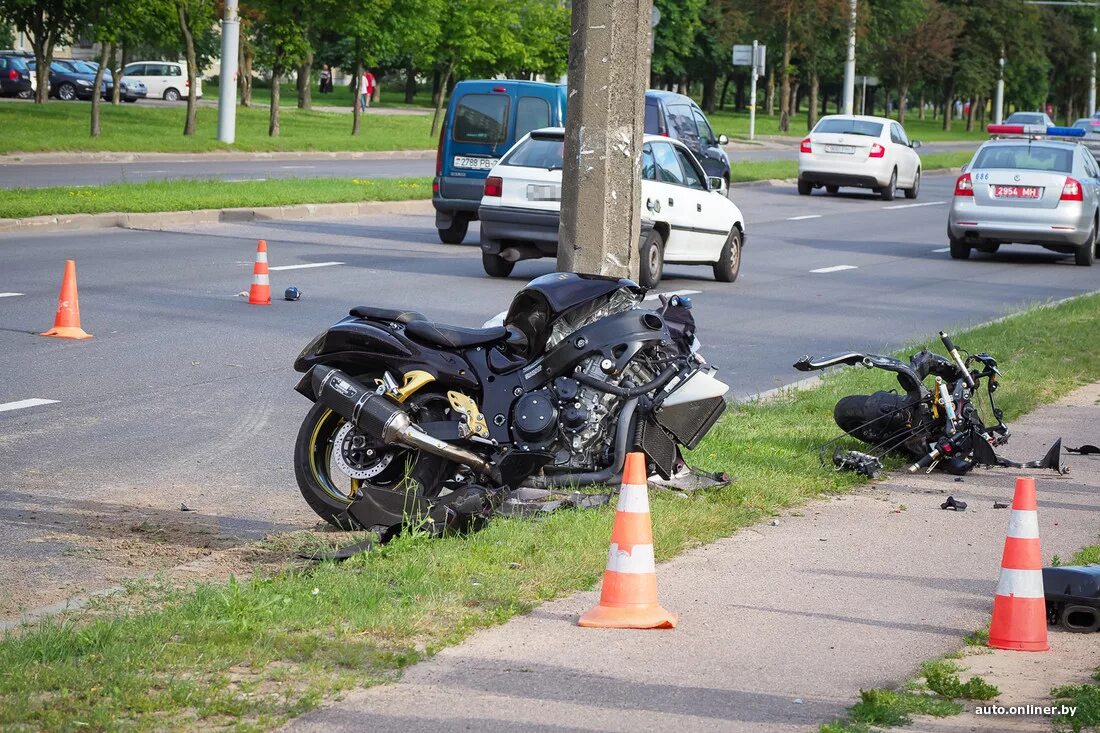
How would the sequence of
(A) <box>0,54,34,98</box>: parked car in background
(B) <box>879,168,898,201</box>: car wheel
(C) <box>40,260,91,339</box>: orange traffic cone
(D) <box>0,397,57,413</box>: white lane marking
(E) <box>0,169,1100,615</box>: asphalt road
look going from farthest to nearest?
Result: (A) <box>0,54,34,98</box>: parked car in background < (B) <box>879,168,898,201</box>: car wheel < (C) <box>40,260,91,339</box>: orange traffic cone < (D) <box>0,397,57,413</box>: white lane marking < (E) <box>0,169,1100,615</box>: asphalt road

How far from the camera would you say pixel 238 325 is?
13.5 meters

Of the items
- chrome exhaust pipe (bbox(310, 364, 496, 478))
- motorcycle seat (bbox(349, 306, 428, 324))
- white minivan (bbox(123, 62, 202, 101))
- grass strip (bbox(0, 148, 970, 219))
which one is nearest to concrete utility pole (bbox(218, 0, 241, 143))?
grass strip (bbox(0, 148, 970, 219))

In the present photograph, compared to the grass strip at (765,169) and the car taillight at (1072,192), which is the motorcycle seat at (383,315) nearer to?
the car taillight at (1072,192)

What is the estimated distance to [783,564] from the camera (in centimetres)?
673

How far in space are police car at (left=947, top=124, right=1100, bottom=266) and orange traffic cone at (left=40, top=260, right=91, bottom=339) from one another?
13.5m

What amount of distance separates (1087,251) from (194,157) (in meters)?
20.8

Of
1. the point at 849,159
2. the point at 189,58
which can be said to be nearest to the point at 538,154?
the point at 849,159

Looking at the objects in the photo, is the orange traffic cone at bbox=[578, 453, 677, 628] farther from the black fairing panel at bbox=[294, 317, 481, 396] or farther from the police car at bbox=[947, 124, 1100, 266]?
the police car at bbox=[947, 124, 1100, 266]

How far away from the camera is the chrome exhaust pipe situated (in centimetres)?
695

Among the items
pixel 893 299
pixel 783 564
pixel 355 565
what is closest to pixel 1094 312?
pixel 893 299

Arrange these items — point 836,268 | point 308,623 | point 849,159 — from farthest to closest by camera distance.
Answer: point 849,159, point 836,268, point 308,623

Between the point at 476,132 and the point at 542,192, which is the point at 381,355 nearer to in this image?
the point at 542,192

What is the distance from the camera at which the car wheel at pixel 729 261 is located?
1866 cm

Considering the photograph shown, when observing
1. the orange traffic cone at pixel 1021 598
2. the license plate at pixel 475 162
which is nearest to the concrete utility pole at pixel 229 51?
the license plate at pixel 475 162
